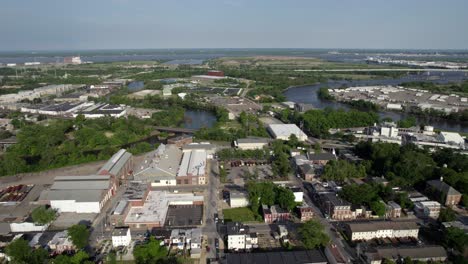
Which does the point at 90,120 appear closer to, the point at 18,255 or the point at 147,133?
the point at 147,133

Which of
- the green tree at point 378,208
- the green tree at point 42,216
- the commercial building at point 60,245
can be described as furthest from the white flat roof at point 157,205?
the green tree at point 378,208

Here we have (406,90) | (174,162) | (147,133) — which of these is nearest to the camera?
(174,162)

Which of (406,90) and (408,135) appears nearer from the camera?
(408,135)

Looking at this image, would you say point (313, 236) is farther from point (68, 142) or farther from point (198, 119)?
point (198, 119)

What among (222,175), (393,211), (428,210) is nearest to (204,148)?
(222,175)

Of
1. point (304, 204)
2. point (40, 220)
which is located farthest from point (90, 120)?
point (304, 204)

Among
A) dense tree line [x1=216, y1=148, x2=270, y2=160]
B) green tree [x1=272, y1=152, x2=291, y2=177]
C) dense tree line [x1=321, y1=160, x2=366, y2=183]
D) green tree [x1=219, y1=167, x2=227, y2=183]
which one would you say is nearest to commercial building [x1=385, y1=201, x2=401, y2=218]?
dense tree line [x1=321, y1=160, x2=366, y2=183]
